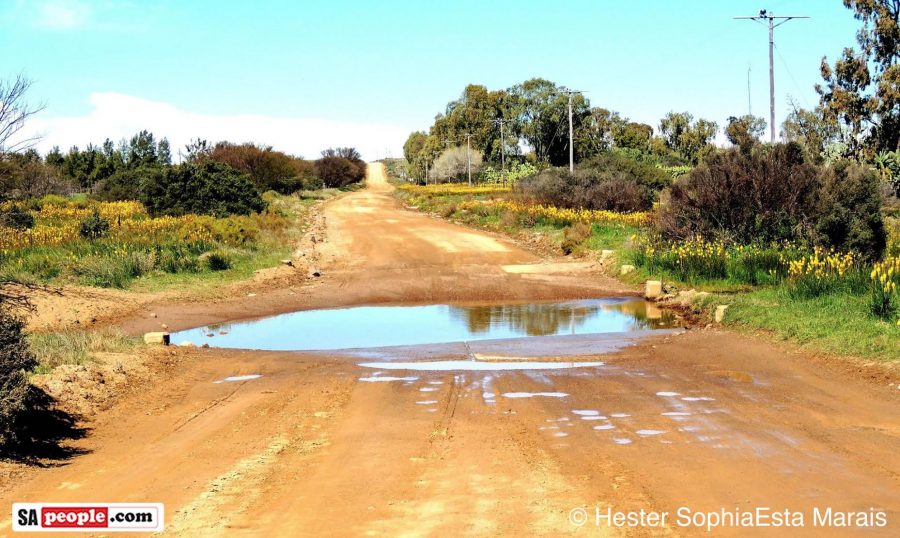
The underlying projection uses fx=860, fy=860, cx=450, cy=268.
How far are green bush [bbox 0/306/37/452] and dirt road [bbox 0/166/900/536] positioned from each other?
62 centimetres

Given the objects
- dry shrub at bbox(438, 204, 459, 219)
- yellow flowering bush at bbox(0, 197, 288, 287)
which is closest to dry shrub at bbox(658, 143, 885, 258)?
yellow flowering bush at bbox(0, 197, 288, 287)

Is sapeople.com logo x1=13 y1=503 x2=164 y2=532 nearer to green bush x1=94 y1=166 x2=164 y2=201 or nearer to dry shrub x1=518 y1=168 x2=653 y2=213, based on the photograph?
dry shrub x1=518 y1=168 x2=653 y2=213

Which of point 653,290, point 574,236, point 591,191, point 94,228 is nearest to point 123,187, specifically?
point 94,228

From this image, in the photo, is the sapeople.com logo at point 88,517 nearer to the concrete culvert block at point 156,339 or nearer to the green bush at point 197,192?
the concrete culvert block at point 156,339

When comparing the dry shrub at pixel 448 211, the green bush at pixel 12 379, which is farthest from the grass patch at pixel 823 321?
the dry shrub at pixel 448 211

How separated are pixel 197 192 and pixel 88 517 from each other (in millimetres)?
33512

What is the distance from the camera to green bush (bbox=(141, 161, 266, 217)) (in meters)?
38.0

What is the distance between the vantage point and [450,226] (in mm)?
41344

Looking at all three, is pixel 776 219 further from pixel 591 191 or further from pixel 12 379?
pixel 12 379

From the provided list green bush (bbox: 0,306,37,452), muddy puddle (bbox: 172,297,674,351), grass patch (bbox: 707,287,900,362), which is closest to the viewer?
green bush (bbox: 0,306,37,452)

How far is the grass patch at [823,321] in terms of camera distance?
1234cm

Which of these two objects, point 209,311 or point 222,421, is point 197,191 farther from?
point 222,421

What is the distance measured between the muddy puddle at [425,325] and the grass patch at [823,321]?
1.88m

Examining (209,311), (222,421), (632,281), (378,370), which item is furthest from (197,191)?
(222,421)
